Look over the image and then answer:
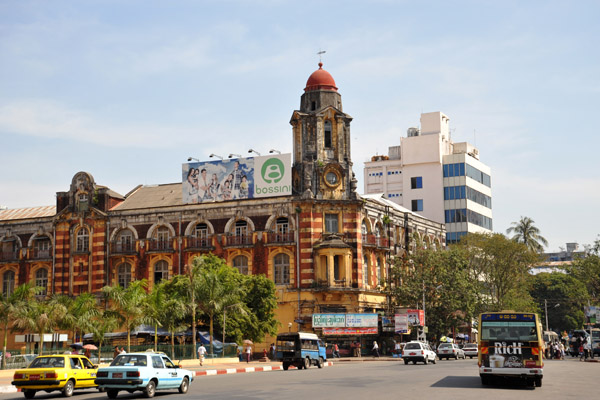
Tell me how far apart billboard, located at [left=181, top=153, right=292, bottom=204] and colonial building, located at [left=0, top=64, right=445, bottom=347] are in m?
0.78

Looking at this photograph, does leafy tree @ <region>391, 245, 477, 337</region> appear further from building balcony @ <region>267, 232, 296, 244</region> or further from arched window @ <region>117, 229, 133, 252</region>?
arched window @ <region>117, 229, 133, 252</region>

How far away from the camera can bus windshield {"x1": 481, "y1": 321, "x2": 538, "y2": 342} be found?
2761cm

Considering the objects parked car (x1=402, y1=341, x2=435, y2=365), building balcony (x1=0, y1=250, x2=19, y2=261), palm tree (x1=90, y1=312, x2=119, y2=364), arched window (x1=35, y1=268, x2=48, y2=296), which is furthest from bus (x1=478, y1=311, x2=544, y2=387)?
building balcony (x1=0, y1=250, x2=19, y2=261)

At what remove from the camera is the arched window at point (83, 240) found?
230 ft

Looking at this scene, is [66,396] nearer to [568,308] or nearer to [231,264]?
[231,264]

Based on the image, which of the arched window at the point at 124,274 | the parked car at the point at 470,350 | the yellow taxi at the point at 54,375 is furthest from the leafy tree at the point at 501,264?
the yellow taxi at the point at 54,375

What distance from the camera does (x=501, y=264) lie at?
72875mm

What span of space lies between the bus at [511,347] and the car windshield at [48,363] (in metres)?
14.8

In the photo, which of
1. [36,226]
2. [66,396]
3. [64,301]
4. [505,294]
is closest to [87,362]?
[66,396]

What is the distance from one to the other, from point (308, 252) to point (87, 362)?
1459 inches

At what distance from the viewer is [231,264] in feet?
215

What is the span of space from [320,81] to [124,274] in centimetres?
2499

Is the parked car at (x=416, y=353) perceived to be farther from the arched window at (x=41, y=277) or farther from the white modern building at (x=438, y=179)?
the white modern building at (x=438, y=179)

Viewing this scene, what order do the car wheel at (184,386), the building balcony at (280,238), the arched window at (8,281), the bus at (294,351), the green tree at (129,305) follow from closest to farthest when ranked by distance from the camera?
the car wheel at (184,386) → the bus at (294,351) → the green tree at (129,305) → the building balcony at (280,238) → the arched window at (8,281)
